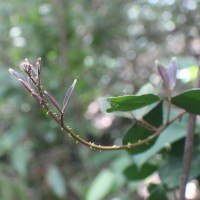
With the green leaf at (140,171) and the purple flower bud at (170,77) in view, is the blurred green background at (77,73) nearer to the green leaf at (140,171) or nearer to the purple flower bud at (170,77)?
the green leaf at (140,171)

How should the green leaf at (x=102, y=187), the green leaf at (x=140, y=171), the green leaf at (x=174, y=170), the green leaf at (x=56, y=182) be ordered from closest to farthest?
the green leaf at (x=174, y=170) → the green leaf at (x=140, y=171) → the green leaf at (x=102, y=187) → the green leaf at (x=56, y=182)

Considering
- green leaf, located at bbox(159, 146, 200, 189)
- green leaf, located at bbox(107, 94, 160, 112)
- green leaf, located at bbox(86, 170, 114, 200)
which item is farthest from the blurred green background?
green leaf, located at bbox(107, 94, 160, 112)

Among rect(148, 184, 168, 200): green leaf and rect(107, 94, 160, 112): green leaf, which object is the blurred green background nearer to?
rect(148, 184, 168, 200): green leaf

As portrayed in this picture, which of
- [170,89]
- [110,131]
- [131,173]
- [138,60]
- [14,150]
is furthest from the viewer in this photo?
[138,60]

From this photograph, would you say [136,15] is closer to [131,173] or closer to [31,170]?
[31,170]

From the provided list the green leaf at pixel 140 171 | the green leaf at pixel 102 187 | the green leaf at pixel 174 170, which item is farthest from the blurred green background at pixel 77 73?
the green leaf at pixel 174 170

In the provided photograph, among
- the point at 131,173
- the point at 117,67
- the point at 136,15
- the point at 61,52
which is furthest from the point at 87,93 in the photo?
the point at 131,173
